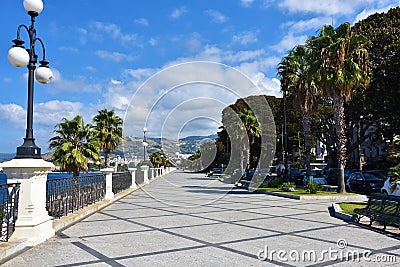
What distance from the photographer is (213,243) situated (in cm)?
794

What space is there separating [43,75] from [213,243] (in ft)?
17.0

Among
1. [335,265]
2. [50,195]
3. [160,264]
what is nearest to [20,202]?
[50,195]

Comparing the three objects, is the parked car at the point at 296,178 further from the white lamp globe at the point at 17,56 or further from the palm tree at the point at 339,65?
the white lamp globe at the point at 17,56

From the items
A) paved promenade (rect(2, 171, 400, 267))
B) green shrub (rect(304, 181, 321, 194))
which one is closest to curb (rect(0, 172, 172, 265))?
paved promenade (rect(2, 171, 400, 267))

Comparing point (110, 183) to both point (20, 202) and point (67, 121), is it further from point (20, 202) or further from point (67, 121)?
point (20, 202)

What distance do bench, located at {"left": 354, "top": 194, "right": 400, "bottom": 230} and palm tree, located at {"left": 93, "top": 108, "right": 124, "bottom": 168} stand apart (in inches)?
945

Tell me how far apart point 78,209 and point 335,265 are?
8.46 m

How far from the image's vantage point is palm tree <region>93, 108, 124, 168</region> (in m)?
32.1

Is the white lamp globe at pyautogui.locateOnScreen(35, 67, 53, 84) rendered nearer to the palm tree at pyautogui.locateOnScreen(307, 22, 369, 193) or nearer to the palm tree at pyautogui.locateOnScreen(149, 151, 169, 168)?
the palm tree at pyautogui.locateOnScreen(307, 22, 369, 193)

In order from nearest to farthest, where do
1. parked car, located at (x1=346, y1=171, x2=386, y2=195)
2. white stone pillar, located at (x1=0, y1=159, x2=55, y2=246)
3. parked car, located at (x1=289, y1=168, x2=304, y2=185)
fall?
white stone pillar, located at (x1=0, y1=159, x2=55, y2=246) → parked car, located at (x1=346, y1=171, x2=386, y2=195) → parked car, located at (x1=289, y1=168, x2=304, y2=185)

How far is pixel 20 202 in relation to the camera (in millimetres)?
7664

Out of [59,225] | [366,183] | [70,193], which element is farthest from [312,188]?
[59,225]

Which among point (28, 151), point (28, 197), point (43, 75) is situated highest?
point (43, 75)

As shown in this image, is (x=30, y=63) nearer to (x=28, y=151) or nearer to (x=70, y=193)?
(x=28, y=151)
